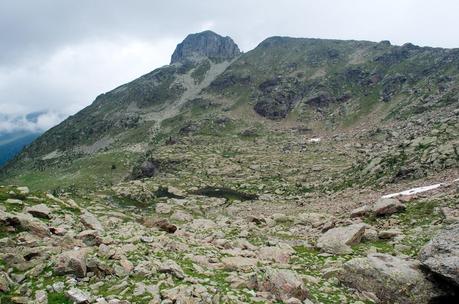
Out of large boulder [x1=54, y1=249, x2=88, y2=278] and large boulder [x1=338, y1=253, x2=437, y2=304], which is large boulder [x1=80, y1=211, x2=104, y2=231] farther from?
large boulder [x1=338, y1=253, x2=437, y2=304]

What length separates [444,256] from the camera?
19500 mm

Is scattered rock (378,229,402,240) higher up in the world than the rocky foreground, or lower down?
lower down

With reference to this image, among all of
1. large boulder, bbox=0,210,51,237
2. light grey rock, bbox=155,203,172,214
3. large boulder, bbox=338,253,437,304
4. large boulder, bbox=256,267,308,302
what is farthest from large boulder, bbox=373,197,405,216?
light grey rock, bbox=155,203,172,214

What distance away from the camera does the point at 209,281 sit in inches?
778

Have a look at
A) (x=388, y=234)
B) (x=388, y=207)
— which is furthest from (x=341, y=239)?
(x=388, y=207)

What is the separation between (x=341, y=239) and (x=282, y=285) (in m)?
12.8

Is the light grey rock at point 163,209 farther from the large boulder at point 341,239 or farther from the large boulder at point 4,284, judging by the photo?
the large boulder at point 4,284

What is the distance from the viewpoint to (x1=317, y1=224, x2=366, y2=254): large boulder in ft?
93.0

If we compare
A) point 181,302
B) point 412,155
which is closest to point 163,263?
point 181,302

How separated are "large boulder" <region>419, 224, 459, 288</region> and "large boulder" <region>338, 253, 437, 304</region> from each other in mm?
739

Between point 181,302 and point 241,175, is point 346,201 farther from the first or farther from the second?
point 241,175

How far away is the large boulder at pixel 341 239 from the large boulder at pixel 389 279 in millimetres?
6849

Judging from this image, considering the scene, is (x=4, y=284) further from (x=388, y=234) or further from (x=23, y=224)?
(x=388, y=234)

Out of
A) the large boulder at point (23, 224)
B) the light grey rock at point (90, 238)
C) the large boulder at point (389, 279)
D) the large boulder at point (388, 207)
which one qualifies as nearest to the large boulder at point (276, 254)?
the large boulder at point (389, 279)
